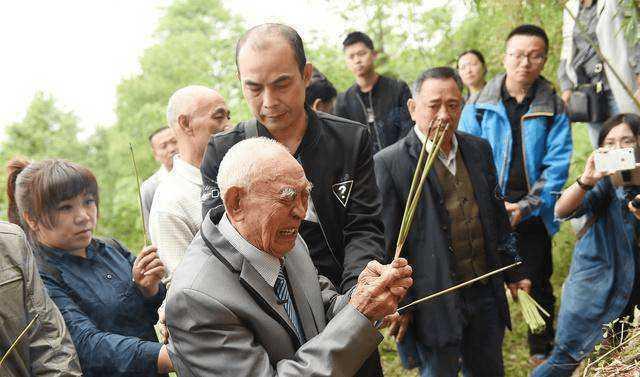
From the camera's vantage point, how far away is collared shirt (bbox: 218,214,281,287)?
6.88ft

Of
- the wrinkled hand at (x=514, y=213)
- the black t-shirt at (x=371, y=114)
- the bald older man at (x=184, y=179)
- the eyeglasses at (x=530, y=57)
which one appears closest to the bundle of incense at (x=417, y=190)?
the bald older man at (x=184, y=179)

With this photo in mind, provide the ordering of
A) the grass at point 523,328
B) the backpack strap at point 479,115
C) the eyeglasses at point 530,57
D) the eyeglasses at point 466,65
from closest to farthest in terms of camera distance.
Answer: the eyeglasses at point 530,57 < the backpack strap at point 479,115 < the grass at point 523,328 < the eyeglasses at point 466,65

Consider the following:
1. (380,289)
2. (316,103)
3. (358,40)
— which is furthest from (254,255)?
(358,40)

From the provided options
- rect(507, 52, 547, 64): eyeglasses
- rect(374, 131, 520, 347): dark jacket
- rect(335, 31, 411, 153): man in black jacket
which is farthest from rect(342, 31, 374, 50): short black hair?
rect(374, 131, 520, 347): dark jacket

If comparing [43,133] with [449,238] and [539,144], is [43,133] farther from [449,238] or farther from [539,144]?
[449,238]

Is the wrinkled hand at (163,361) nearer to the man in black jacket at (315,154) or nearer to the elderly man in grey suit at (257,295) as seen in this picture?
the man in black jacket at (315,154)

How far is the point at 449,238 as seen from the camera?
141 inches

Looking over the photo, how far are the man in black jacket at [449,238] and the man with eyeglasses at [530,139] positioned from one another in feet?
2.93

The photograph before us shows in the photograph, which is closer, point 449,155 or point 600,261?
point 449,155

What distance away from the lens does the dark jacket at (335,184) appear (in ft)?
9.08

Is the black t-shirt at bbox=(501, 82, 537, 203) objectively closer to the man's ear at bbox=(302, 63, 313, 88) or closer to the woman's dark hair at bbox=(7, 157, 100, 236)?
the man's ear at bbox=(302, 63, 313, 88)

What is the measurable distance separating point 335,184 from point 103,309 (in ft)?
3.85

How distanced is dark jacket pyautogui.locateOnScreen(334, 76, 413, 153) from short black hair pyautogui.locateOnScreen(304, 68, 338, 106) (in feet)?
0.99

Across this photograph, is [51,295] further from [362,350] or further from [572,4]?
[572,4]
